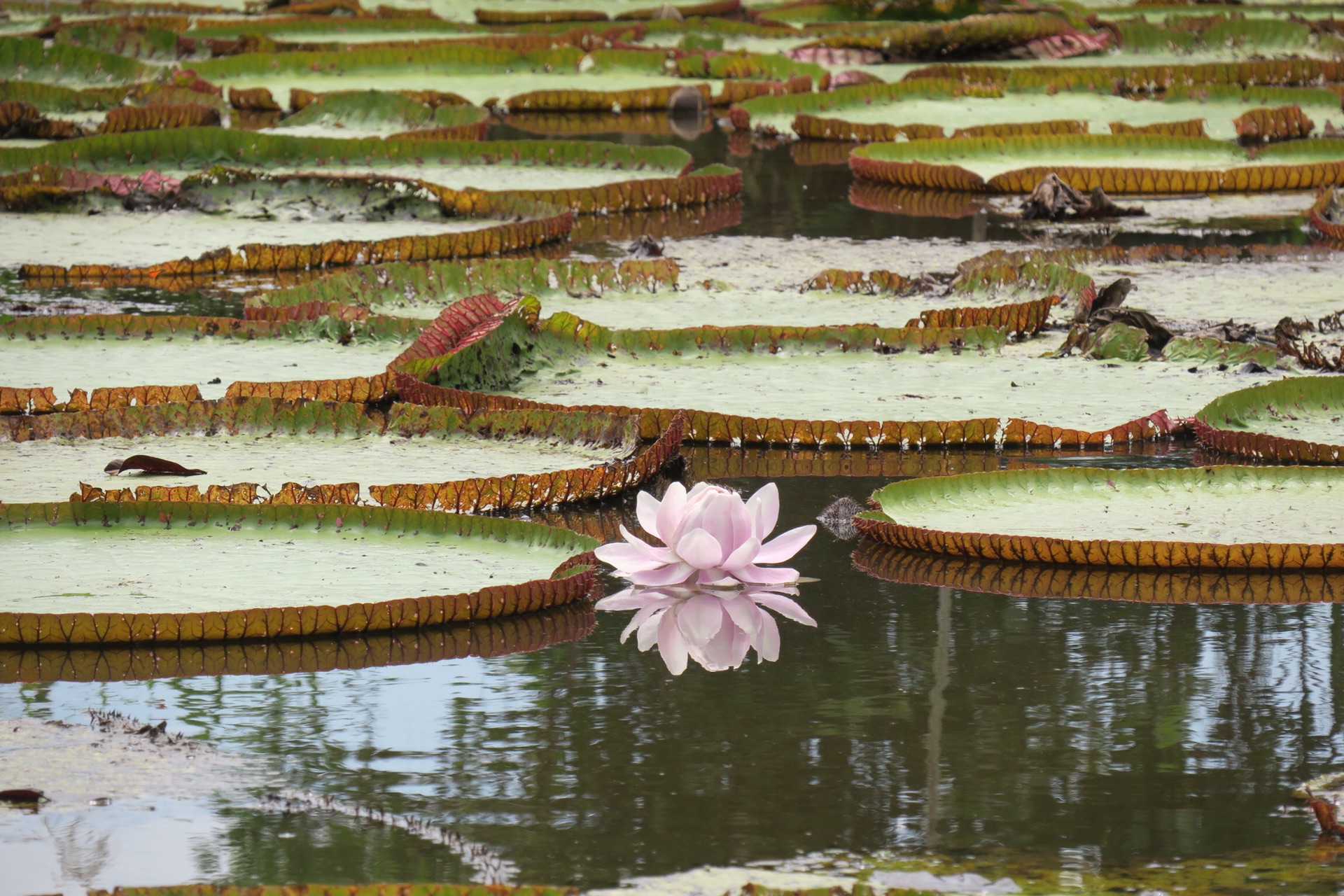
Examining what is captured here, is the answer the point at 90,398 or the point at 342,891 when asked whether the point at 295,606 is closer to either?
the point at 342,891

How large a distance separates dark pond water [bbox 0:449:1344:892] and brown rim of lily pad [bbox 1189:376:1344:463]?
39.3 inches

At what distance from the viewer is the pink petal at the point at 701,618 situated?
332 cm

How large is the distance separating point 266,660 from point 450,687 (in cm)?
34

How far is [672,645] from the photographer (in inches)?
129

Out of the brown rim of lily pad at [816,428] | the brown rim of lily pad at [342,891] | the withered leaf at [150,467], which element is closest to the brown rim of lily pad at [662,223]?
the brown rim of lily pad at [816,428]

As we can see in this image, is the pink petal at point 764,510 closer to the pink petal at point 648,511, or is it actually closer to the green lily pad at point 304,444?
the pink petal at point 648,511

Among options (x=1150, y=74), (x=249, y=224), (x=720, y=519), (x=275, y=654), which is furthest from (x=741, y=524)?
(x=1150, y=74)

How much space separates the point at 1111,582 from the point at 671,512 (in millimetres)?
815

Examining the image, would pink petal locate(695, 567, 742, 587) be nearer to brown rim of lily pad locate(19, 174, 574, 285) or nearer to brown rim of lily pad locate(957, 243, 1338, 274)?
brown rim of lily pad locate(957, 243, 1338, 274)

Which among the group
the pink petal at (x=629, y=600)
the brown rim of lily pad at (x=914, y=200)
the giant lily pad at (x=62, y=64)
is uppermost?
the giant lily pad at (x=62, y=64)

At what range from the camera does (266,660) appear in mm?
3207

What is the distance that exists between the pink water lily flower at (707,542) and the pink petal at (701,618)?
0.06 m

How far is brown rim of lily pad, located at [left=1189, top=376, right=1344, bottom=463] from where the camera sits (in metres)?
4.39

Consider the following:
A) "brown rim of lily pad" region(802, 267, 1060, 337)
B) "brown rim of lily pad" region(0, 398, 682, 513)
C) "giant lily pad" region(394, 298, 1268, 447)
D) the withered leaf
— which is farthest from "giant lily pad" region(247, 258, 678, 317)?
the withered leaf
